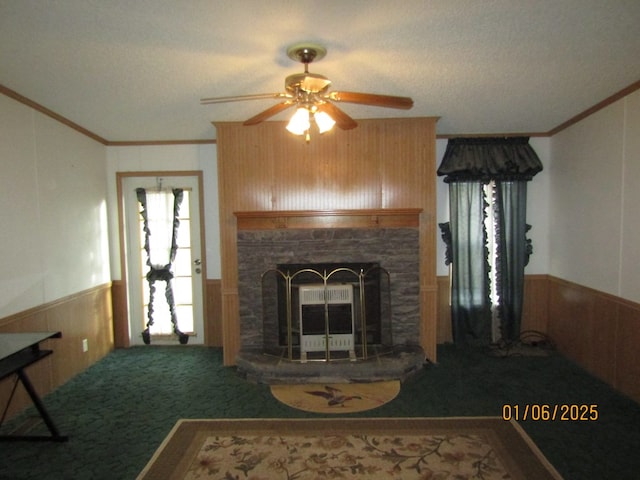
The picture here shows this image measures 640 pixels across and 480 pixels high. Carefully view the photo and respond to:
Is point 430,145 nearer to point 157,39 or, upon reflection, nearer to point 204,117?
point 204,117

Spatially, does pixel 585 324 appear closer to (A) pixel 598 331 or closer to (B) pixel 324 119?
(A) pixel 598 331

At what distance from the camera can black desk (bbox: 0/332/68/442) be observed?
2168 mm

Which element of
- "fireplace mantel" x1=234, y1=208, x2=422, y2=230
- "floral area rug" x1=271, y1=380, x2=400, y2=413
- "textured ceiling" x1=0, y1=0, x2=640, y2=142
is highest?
"textured ceiling" x1=0, y1=0, x2=640, y2=142

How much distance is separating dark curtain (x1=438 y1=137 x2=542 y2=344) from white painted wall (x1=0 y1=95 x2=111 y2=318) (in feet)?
12.4

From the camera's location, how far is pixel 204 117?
342 centimetres

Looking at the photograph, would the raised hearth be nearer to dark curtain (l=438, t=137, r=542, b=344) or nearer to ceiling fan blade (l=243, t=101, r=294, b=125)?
dark curtain (l=438, t=137, r=542, b=344)

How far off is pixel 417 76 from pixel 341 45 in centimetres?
73

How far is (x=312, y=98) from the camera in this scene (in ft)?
7.03

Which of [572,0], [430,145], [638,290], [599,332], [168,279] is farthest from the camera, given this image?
[168,279]

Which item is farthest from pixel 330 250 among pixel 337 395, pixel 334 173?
pixel 337 395

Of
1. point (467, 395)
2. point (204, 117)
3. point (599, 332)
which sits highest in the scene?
point (204, 117)

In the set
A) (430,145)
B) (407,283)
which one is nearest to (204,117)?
(430,145)
